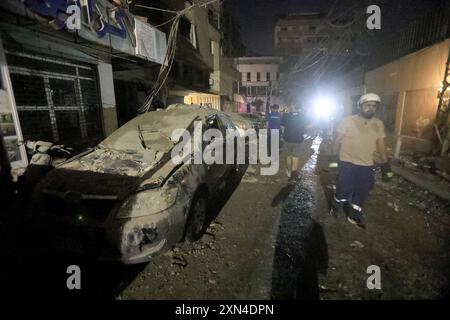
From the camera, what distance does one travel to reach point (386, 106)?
12.1 meters

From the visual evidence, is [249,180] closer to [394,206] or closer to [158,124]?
[158,124]

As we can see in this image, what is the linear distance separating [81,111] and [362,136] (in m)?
6.97

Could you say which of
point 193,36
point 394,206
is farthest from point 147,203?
point 193,36

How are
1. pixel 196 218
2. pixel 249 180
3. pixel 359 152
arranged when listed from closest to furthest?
1. pixel 196 218
2. pixel 359 152
3. pixel 249 180

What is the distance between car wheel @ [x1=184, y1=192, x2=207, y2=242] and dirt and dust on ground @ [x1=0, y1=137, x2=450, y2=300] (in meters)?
0.16

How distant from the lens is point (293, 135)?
19.7 ft

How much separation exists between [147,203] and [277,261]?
5.71ft

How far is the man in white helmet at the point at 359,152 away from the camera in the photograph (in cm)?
369

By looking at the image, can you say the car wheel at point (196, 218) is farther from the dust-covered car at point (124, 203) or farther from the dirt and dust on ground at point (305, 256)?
the dirt and dust on ground at point (305, 256)

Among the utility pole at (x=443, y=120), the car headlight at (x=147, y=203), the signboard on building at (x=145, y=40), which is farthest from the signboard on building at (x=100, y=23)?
the utility pole at (x=443, y=120)

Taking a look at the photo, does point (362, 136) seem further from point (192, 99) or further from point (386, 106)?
point (192, 99)

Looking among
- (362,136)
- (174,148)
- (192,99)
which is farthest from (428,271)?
(192,99)

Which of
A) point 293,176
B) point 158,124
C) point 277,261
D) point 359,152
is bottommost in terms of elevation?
point 277,261

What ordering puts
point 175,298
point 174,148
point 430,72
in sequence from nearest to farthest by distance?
point 175,298
point 174,148
point 430,72
